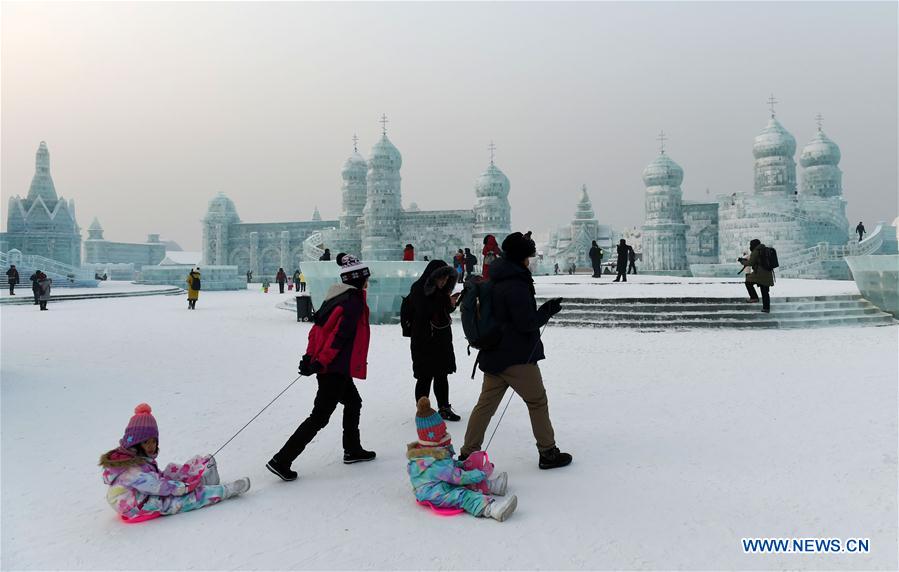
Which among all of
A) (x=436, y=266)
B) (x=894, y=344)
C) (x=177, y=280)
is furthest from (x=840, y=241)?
(x=177, y=280)

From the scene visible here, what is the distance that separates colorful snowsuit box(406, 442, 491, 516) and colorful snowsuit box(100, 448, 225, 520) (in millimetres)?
1180

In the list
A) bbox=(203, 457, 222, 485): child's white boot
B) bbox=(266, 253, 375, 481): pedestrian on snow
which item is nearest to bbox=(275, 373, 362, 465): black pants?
bbox=(266, 253, 375, 481): pedestrian on snow

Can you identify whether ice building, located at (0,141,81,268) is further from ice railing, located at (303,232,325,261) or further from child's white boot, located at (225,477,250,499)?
child's white boot, located at (225,477,250,499)

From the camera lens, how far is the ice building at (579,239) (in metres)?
50.3

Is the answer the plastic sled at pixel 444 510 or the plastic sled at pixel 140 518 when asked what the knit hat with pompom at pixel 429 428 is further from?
the plastic sled at pixel 140 518

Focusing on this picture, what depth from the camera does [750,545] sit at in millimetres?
2762

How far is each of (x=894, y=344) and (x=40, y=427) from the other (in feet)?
36.3

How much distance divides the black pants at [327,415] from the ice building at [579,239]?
144 ft

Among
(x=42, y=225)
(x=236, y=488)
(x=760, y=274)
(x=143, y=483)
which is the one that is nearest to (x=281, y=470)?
(x=236, y=488)

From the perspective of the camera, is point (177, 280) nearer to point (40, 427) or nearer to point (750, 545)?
point (40, 427)

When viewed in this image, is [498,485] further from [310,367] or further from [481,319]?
[310,367]

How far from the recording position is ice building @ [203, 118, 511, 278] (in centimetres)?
4722

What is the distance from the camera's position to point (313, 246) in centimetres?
4481

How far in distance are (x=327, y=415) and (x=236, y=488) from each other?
0.67m
